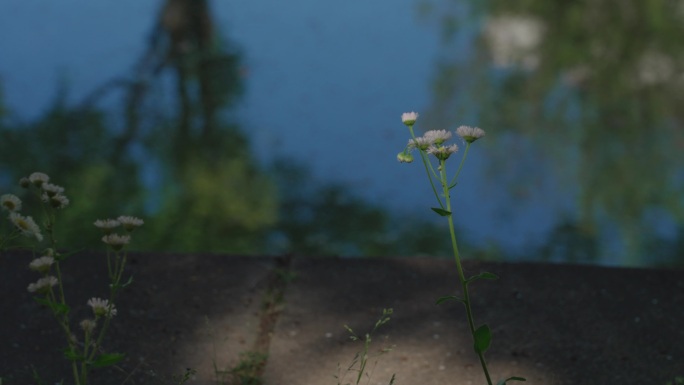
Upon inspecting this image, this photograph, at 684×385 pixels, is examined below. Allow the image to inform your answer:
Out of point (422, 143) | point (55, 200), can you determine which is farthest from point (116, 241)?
point (422, 143)

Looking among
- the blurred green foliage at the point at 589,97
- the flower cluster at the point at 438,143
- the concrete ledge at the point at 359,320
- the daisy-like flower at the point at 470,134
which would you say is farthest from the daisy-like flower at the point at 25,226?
the blurred green foliage at the point at 589,97

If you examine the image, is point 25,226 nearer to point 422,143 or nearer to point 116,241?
point 116,241

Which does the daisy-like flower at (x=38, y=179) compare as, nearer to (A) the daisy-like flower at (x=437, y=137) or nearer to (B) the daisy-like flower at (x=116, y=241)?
(B) the daisy-like flower at (x=116, y=241)

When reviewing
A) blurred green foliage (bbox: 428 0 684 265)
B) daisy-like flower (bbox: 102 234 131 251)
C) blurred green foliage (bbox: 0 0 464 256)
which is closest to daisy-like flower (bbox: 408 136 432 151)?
daisy-like flower (bbox: 102 234 131 251)

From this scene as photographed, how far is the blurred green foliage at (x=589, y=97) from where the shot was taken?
4.22 meters

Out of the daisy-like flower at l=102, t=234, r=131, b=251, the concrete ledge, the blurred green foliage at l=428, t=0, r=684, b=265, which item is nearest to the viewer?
the daisy-like flower at l=102, t=234, r=131, b=251

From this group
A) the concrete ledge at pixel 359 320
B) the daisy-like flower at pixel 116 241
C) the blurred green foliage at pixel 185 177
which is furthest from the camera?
the blurred green foliage at pixel 185 177

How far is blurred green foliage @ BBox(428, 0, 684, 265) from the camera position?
422 cm

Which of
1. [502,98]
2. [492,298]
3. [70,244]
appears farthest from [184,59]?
[492,298]

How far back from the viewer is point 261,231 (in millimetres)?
3984

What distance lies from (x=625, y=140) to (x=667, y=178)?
410mm

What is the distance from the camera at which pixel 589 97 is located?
522cm

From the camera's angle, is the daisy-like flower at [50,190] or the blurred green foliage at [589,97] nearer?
the daisy-like flower at [50,190]

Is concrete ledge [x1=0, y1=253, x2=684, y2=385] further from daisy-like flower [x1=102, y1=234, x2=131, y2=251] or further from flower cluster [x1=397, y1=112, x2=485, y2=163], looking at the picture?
flower cluster [x1=397, y1=112, x2=485, y2=163]
